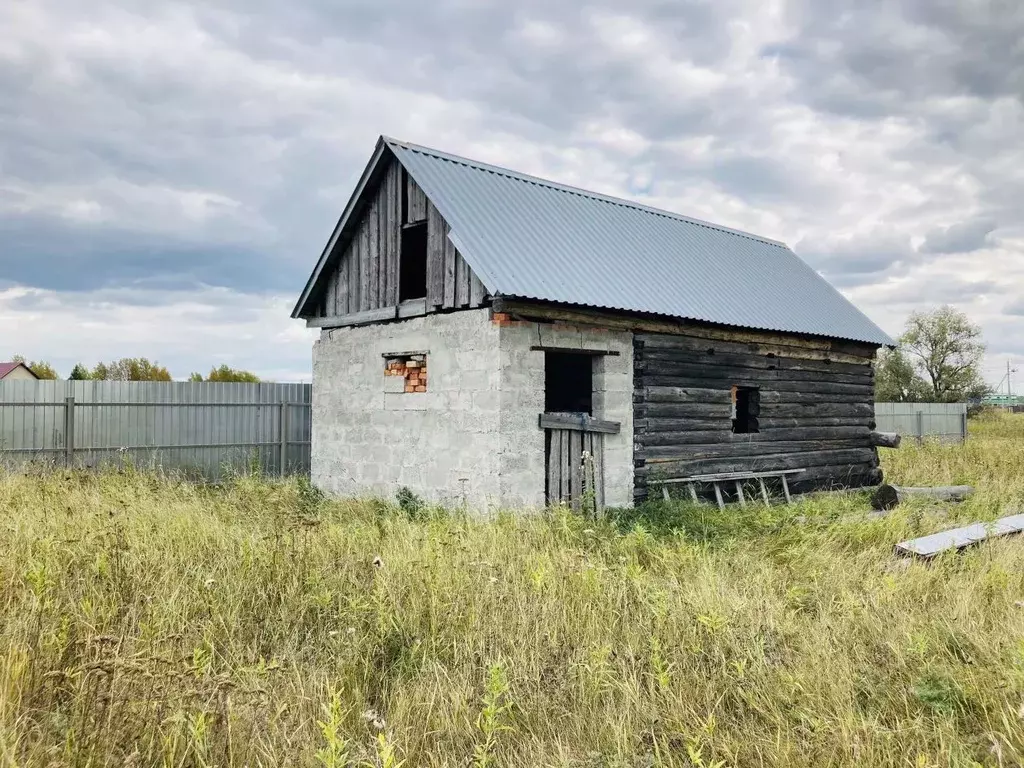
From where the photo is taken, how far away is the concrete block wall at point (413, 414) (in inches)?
391

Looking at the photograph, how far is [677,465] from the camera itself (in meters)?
11.9

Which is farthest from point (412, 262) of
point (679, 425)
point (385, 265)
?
point (679, 425)

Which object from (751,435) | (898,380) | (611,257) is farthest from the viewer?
(898,380)

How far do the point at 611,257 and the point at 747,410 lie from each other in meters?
4.03

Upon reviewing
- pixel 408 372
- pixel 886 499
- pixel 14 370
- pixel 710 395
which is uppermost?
pixel 14 370

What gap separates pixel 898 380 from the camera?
43594 millimetres

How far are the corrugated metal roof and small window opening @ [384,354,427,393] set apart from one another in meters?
2.04

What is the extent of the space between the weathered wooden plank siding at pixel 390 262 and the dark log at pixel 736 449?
3733 mm

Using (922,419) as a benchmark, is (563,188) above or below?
above

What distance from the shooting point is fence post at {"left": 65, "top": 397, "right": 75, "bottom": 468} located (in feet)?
47.8

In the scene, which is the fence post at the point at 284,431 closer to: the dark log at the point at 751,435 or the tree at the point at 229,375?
the dark log at the point at 751,435

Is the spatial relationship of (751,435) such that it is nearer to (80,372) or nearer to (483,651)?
(483,651)

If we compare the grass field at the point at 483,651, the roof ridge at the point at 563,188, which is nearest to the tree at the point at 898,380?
the roof ridge at the point at 563,188

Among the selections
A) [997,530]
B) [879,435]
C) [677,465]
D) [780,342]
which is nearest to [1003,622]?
[997,530]
